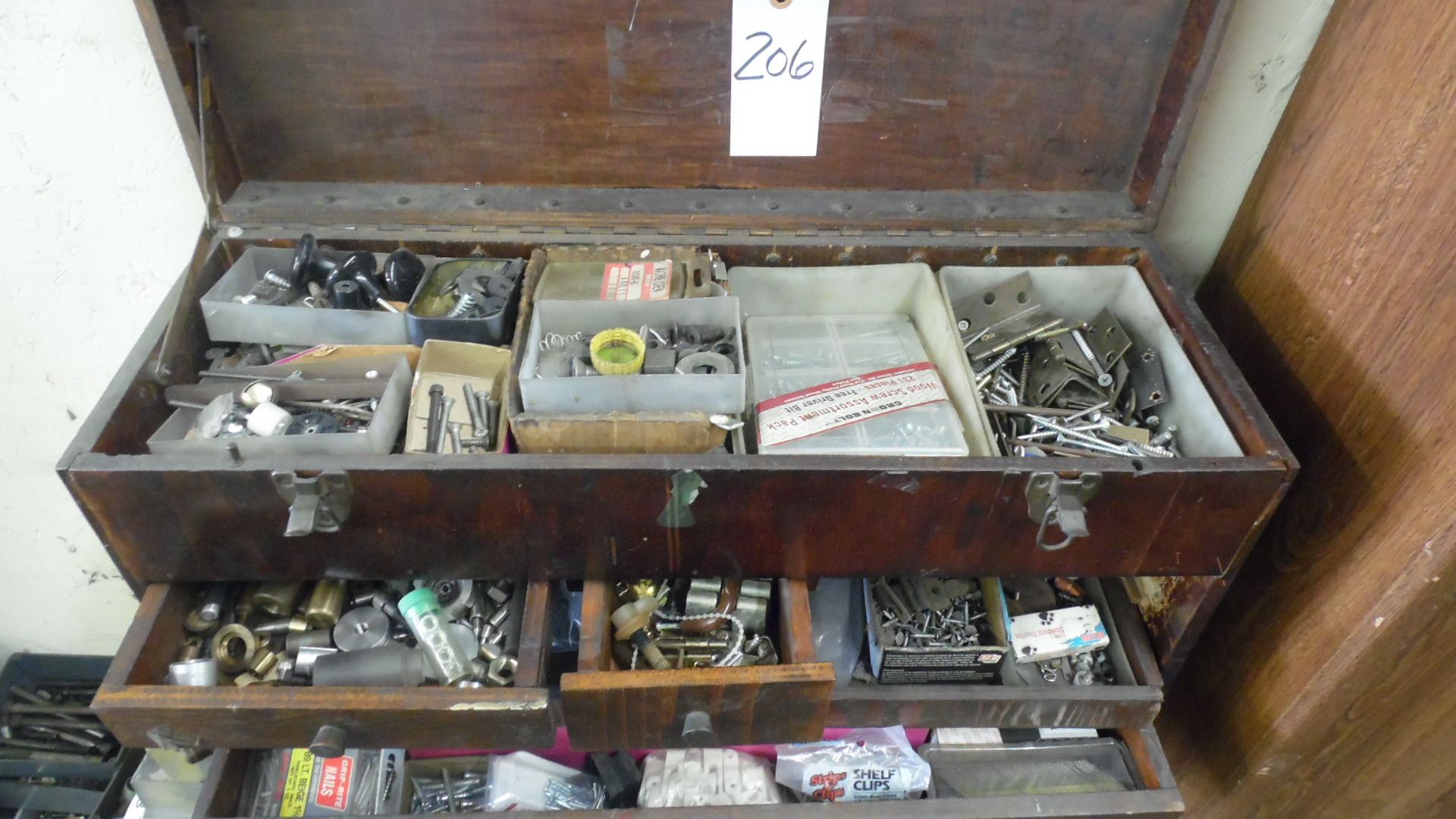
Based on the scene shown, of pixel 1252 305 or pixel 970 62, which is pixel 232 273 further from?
pixel 1252 305

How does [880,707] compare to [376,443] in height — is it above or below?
below

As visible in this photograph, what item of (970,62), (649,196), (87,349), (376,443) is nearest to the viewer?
(376,443)

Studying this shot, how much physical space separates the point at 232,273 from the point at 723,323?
67 cm

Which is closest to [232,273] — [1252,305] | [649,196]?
[649,196]

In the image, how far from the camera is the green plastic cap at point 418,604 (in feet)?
3.36

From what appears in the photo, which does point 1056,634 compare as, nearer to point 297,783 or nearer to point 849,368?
point 849,368

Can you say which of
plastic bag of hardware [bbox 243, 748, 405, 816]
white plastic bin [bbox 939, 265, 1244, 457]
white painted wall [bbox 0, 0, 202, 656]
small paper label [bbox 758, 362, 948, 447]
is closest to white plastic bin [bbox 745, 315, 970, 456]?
small paper label [bbox 758, 362, 948, 447]

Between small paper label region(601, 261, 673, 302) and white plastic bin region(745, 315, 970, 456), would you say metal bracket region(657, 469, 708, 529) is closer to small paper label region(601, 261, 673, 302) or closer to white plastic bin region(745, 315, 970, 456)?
white plastic bin region(745, 315, 970, 456)

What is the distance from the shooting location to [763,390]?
3.85ft

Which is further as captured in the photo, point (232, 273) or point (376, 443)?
point (232, 273)

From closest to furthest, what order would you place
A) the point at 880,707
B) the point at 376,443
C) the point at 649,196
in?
the point at 376,443, the point at 880,707, the point at 649,196

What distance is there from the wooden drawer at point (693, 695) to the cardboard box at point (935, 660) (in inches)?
6.4

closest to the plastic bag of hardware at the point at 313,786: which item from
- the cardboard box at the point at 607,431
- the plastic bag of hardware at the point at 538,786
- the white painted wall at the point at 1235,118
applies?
the plastic bag of hardware at the point at 538,786

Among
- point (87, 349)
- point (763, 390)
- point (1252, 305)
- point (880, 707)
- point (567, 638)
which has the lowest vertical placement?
point (880, 707)
